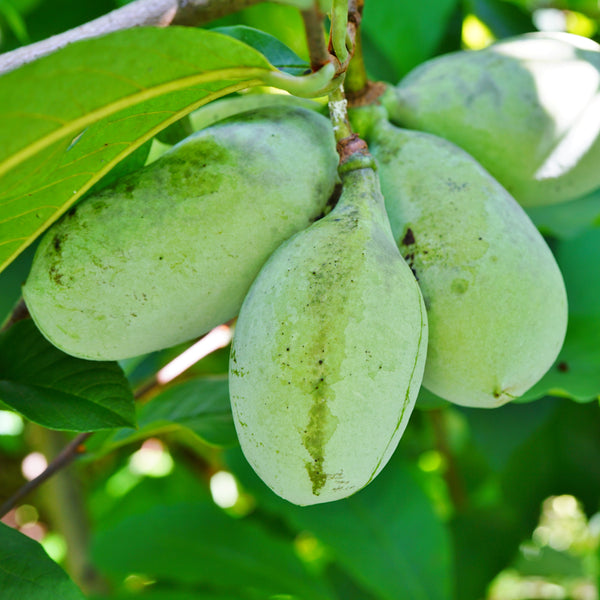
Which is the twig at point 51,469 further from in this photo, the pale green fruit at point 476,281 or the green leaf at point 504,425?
the green leaf at point 504,425

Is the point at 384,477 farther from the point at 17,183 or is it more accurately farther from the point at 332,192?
the point at 17,183

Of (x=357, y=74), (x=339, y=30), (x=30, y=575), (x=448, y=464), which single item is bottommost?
(x=448, y=464)

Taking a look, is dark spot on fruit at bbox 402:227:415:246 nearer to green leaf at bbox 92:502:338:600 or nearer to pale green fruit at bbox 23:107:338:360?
pale green fruit at bbox 23:107:338:360

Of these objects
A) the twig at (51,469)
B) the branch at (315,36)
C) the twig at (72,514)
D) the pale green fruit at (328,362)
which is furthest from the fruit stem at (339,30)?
the twig at (72,514)

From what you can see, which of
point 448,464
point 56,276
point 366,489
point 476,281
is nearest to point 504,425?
point 366,489

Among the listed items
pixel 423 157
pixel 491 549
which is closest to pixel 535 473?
pixel 491 549

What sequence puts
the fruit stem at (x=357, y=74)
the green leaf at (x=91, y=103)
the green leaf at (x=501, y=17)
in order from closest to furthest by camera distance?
the green leaf at (x=91, y=103)
the fruit stem at (x=357, y=74)
the green leaf at (x=501, y=17)

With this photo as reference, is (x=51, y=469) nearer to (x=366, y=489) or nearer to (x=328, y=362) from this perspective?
(x=328, y=362)
